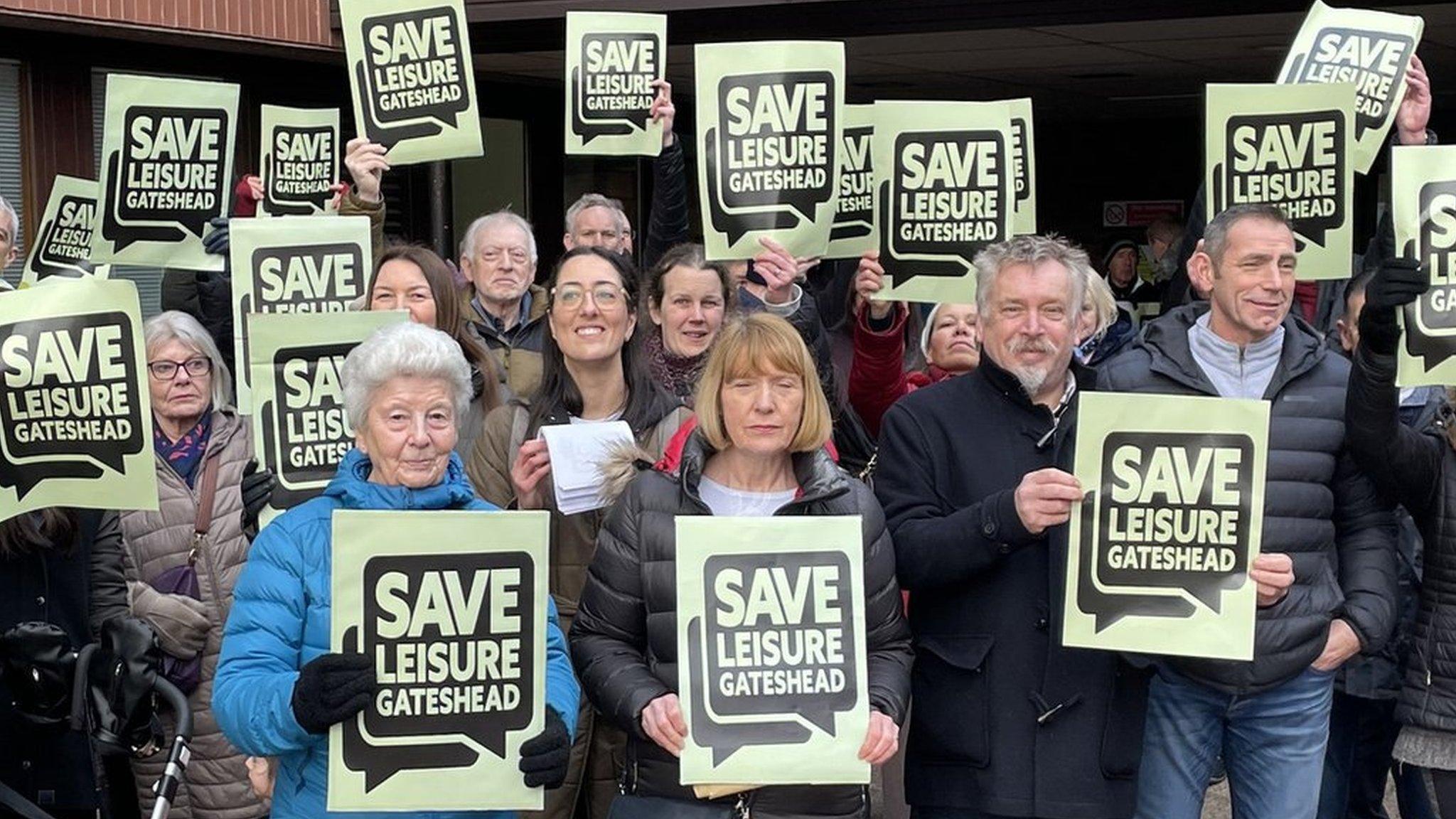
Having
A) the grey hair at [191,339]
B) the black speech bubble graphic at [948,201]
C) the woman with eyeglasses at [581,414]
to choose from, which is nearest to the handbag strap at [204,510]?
the grey hair at [191,339]

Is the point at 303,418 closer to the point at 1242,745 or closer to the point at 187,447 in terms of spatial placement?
the point at 187,447

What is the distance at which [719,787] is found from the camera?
386 centimetres

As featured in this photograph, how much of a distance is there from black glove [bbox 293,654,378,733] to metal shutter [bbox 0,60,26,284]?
30.6 feet

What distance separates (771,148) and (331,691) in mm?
2809

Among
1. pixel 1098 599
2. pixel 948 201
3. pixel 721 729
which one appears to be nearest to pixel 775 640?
pixel 721 729

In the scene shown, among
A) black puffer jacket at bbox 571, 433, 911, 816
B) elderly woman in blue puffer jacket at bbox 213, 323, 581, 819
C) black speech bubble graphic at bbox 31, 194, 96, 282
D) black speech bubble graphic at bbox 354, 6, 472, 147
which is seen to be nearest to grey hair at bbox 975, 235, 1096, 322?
black puffer jacket at bbox 571, 433, 911, 816

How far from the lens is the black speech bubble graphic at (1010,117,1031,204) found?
19.9 ft

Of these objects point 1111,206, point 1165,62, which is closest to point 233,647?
point 1165,62

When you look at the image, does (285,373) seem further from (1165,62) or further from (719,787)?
(1165,62)

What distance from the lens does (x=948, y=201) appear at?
229 inches

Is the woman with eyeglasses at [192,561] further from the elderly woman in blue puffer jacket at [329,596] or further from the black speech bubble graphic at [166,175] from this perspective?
the black speech bubble graphic at [166,175]

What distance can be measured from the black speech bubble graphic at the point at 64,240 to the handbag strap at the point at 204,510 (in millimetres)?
3084

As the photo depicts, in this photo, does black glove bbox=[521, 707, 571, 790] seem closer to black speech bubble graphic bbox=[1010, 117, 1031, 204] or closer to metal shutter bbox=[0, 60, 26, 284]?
black speech bubble graphic bbox=[1010, 117, 1031, 204]

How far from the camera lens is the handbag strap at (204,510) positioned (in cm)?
517
